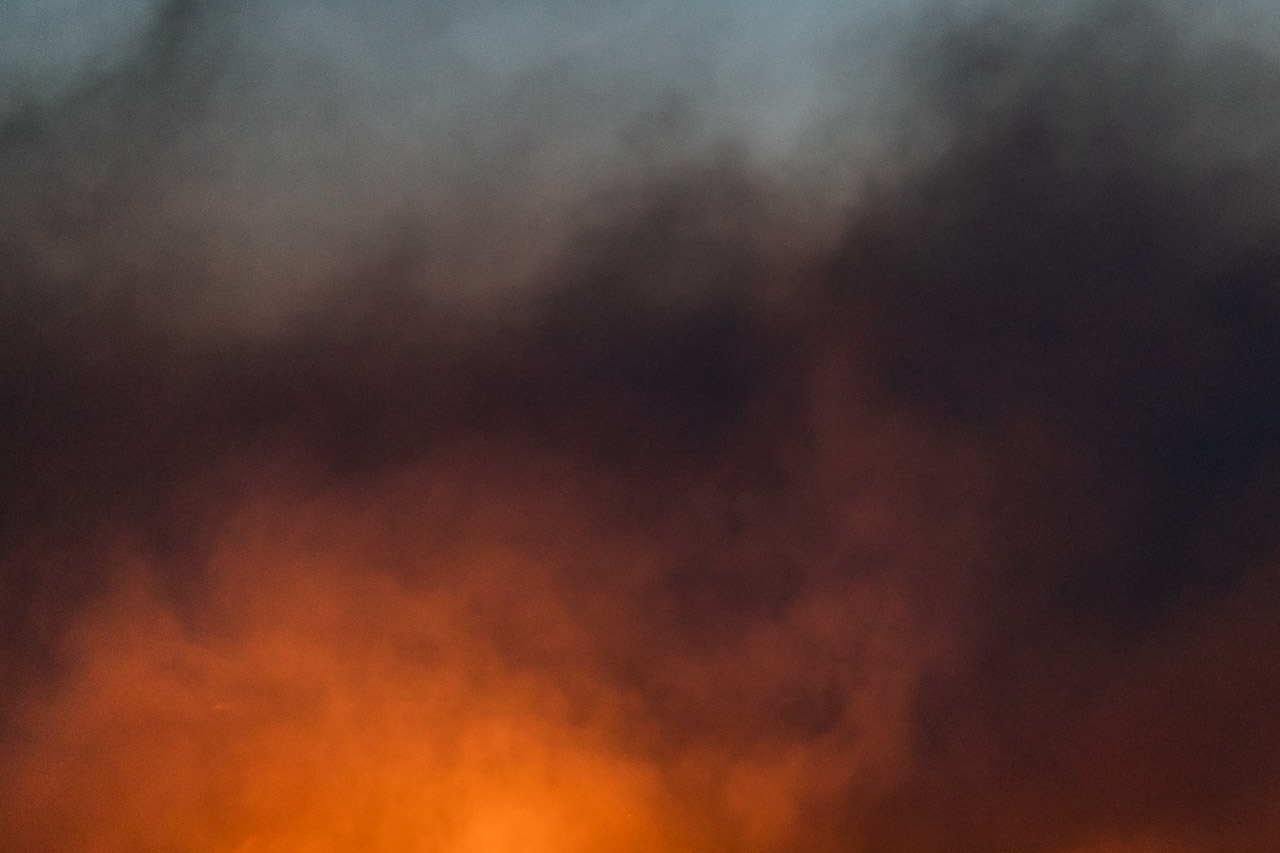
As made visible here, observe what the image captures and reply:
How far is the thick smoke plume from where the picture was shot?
22.3 feet

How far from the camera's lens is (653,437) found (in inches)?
284

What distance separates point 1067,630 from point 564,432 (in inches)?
135

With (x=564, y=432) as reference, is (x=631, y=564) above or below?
below

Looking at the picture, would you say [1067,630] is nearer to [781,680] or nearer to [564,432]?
[781,680]

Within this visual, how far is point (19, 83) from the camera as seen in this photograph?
302 inches

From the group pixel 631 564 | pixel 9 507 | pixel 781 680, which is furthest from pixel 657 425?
pixel 9 507

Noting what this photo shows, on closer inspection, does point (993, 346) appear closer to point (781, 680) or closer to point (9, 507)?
point (781, 680)

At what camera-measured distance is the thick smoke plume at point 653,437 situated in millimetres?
6805

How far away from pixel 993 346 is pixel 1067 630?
1.85 meters

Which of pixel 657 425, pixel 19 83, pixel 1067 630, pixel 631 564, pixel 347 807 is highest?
pixel 19 83

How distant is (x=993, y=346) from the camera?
709 cm

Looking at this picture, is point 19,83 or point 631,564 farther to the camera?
point 19,83

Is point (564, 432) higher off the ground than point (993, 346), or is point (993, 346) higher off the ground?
point (564, 432)

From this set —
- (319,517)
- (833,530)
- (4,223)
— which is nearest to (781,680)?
(833,530)
